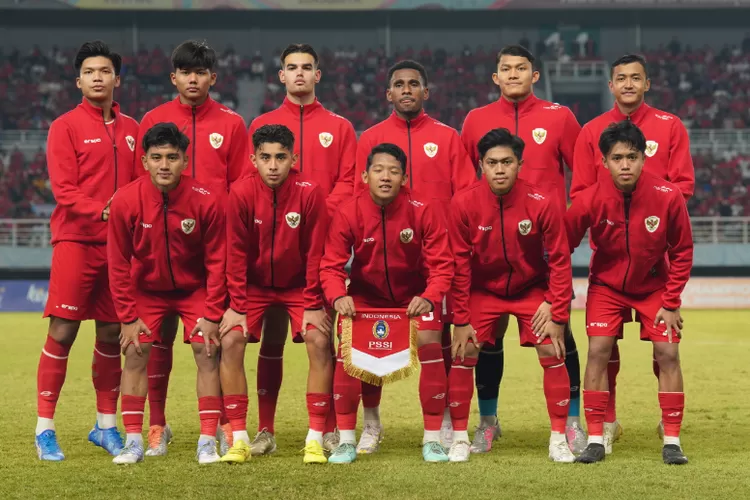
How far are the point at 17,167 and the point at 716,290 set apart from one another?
1727cm

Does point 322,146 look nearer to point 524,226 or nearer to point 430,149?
point 430,149

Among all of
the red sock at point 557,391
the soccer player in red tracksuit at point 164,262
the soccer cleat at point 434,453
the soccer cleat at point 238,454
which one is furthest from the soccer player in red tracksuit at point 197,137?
the red sock at point 557,391

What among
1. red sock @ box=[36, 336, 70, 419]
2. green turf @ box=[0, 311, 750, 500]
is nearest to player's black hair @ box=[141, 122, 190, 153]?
red sock @ box=[36, 336, 70, 419]

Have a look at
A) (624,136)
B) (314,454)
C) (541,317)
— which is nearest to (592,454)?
(541,317)

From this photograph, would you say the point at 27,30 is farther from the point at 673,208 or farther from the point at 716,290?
the point at 673,208

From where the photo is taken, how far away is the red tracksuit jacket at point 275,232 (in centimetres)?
586

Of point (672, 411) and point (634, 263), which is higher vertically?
point (634, 263)

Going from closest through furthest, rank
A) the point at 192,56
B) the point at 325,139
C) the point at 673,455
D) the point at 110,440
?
the point at 673,455 < the point at 110,440 < the point at 192,56 < the point at 325,139

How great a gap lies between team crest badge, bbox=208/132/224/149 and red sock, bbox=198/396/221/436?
157 cm

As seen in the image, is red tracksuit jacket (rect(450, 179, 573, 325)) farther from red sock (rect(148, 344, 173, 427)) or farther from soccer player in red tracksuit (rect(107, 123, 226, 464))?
red sock (rect(148, 344, 173, 427))

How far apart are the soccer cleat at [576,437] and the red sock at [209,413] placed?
2058 millimetres

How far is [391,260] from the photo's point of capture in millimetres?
5871

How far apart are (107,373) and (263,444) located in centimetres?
114

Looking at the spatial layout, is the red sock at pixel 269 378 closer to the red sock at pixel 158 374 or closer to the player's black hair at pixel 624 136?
the red sock at pixel 158 374
